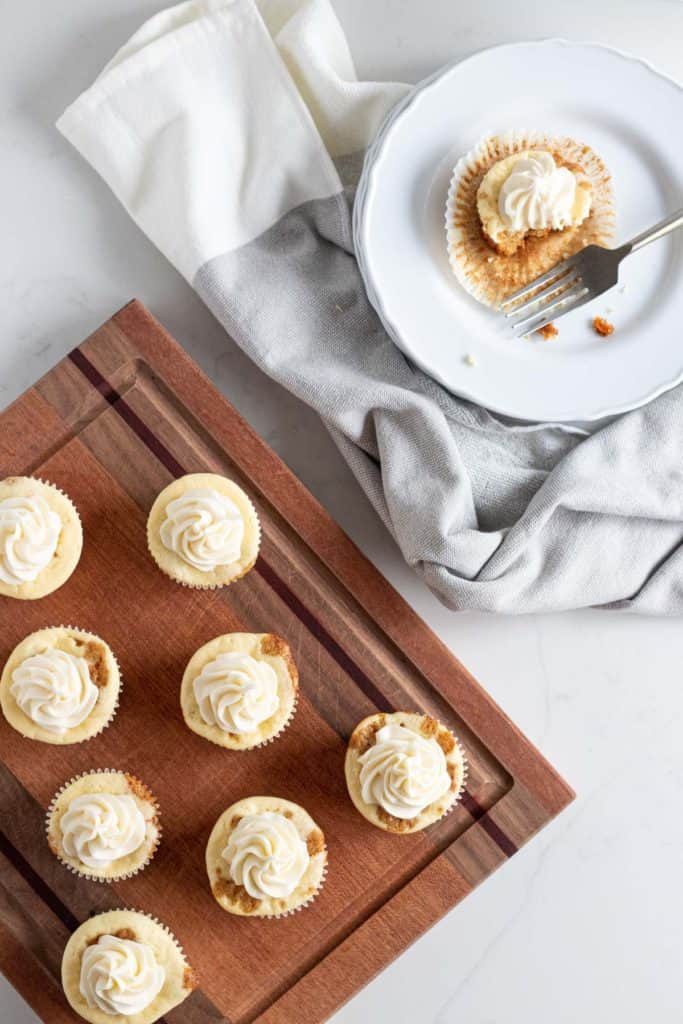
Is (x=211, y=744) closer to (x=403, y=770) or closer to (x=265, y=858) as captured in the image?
(x=265, y=858)

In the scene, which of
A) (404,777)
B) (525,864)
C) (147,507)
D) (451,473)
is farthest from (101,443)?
(525,864)

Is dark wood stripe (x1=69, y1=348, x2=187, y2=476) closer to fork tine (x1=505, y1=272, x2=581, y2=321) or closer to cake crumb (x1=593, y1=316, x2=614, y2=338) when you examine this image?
fork tine (x1=505, y1=272, x2=581, y2=321)

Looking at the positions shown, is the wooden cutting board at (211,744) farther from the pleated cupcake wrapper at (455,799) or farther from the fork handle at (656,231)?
the fork handle at (656,231)

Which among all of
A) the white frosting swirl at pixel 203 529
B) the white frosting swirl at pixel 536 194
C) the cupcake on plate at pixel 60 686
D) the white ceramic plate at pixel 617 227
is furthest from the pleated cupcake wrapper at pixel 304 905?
the white frosting swirl at pixel 536 194

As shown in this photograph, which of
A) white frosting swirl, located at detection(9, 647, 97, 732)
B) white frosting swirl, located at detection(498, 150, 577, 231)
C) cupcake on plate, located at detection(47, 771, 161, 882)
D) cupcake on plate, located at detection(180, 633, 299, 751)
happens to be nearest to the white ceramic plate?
white frosting swirl, located at detection(498, 150, 577, 231)

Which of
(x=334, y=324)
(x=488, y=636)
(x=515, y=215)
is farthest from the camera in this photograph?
(x=488, y=636)

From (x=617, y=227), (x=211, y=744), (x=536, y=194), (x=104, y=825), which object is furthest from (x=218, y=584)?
(x=617, y=227)

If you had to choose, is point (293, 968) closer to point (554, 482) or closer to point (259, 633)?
point (259, 633)
